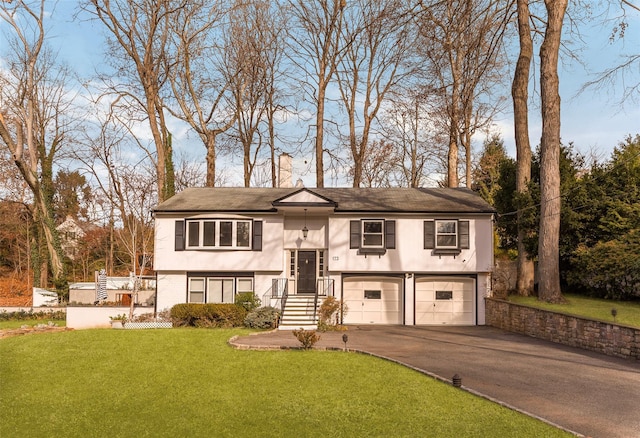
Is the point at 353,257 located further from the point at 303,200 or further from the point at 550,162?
the point at 550,162

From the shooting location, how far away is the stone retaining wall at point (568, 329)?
49.0 feet

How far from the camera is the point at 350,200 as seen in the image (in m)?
26.4

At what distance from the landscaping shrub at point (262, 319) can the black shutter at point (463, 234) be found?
8.84m

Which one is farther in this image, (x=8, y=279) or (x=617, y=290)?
(x=8, y=279)

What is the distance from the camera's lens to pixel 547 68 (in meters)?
22.4

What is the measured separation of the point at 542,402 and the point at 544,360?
15.0 ft

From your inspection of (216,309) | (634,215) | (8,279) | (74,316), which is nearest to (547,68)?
(634,215)

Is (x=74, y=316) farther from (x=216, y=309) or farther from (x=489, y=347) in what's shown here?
(x=489, y=347)

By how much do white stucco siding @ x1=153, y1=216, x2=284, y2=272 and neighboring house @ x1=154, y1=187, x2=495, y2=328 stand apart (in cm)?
5

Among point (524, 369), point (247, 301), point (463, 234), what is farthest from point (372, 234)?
point (524, 369)

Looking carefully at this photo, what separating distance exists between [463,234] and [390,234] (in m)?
3.27

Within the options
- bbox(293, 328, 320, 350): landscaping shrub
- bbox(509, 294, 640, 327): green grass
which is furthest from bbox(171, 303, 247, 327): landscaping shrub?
bbox(509, 294, 640, 327): green grass

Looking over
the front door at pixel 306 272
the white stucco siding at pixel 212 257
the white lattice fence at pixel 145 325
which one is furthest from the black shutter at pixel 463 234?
the white lattice fence at pixel 145 325

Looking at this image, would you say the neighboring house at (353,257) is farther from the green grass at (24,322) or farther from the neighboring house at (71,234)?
the neighboring house at (71,234)
